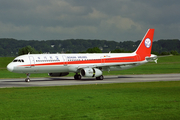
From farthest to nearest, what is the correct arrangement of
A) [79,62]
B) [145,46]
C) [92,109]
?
[145,46] < [79,62] < [92,109]

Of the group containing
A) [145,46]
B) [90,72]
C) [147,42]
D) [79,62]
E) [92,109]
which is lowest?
[92,109]

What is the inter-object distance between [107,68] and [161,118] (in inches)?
1438

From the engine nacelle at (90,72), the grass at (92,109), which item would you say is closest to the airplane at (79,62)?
the engine nacelle at (90,72)

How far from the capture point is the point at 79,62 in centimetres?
5128

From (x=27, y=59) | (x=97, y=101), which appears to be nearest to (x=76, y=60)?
(x=27, y=59)

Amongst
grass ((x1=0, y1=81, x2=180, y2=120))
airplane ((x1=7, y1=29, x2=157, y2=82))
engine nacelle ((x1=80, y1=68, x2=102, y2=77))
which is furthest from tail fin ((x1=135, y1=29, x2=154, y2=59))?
grass ((x1=0, y1=81, x2=180, y2=120))

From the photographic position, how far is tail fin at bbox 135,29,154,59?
194 ft

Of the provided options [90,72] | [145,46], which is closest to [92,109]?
[90,72]

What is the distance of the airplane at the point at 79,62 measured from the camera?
4578 cm

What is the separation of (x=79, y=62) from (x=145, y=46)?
51.8 feet

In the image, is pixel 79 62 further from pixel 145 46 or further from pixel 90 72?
pixel 145 46

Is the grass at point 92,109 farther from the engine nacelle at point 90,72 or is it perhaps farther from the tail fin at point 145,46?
the tail fin at point 145,46

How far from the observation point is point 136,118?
1678cm

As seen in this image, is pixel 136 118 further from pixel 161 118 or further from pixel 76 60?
pixel 76 60
